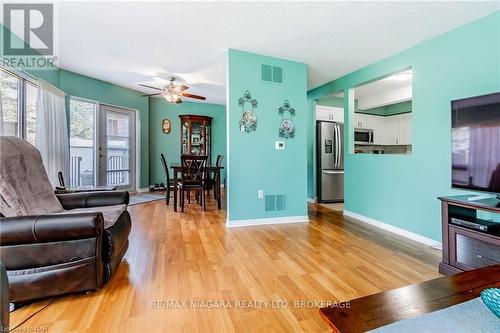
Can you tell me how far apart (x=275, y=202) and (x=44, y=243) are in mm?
2632

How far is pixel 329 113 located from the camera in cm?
512

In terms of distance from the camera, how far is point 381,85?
4.45m

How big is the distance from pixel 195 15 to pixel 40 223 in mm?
2283

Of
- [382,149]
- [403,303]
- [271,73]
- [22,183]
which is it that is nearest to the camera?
[403,303]

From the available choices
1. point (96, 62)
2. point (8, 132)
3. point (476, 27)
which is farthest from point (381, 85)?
point (8, 132)

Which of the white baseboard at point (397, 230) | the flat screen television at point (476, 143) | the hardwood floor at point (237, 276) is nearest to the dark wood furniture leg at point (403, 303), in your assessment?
the hardwood floor at point (237, 276)

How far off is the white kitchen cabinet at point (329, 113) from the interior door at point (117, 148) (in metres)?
4.62

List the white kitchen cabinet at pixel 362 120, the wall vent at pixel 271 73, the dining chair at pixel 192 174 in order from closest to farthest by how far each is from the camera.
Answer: the wall vent at pixel 271 73 → the dining chair at pixel 192 174 → the white kitchen cabinet at pixel 362 120

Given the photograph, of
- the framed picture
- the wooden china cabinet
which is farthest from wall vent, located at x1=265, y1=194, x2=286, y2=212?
the framed picture

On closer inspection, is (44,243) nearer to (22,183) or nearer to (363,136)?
(22,183)

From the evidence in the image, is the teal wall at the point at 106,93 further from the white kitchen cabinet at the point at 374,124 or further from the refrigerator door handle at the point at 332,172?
the white kitchen cabinet at the point at 374,124

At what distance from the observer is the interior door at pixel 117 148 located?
5.26 m

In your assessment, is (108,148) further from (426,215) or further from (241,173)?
(426,215)

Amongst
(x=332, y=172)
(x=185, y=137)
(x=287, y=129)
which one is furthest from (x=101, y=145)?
(x=332, y=172)
